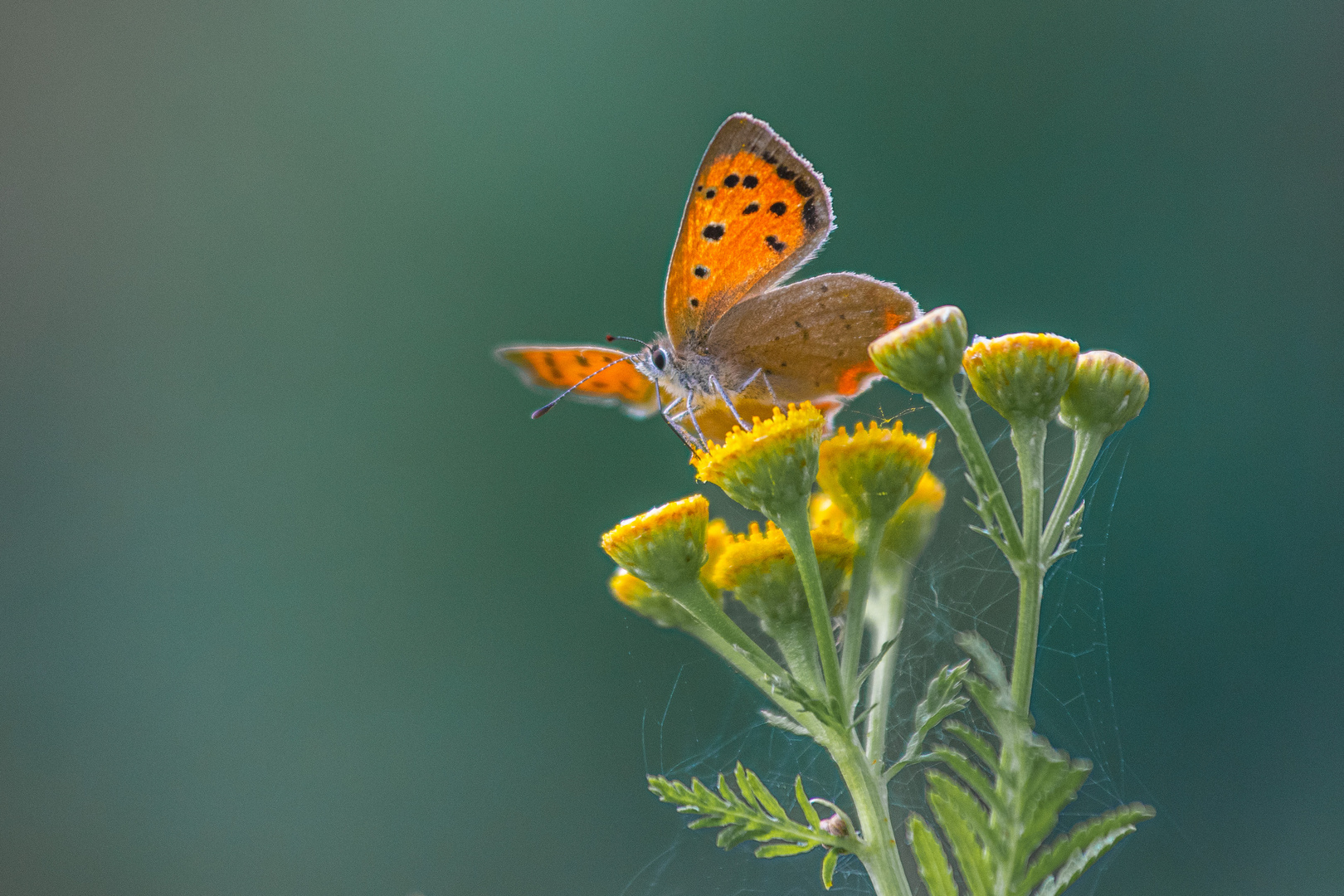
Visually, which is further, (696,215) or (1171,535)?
(1171,535)

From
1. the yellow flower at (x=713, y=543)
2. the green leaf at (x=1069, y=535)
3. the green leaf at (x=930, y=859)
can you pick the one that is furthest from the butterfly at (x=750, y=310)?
the green leaf at (x=930, y=859)

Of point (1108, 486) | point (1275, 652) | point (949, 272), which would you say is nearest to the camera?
point (1108, 486)

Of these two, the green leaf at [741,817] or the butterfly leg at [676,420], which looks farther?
the butterfly leg at [676,420]

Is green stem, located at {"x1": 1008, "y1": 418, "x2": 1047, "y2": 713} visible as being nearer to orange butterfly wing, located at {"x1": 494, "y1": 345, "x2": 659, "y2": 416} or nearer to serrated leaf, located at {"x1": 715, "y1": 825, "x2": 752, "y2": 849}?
serrated leaf, located at {"x1": 715, "y1": 825, "x2": 752, "y2": 849}

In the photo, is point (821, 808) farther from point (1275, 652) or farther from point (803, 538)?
point (1275, 652)

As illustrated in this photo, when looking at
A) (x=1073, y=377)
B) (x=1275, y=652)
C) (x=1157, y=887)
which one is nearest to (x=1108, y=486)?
(x=1073, y=377)

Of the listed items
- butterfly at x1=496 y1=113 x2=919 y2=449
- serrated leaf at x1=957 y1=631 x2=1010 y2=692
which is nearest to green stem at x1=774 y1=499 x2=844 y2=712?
serrated leaf at x1=957 y1=631 x2=1010 y2=692

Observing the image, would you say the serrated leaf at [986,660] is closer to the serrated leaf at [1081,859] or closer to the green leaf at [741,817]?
the serrated leaf at [1081,859]
